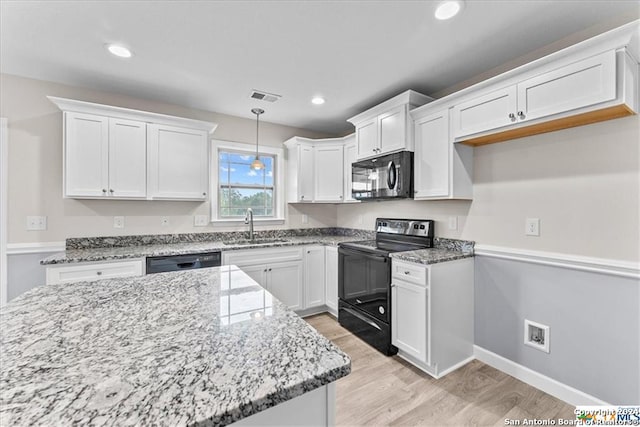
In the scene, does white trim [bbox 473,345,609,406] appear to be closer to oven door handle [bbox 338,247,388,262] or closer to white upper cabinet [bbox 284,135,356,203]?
oven door handle [bbox 338,247,388,262]

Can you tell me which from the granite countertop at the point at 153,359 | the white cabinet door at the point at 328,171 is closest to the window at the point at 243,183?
the white cabinet door at the point at 328,171

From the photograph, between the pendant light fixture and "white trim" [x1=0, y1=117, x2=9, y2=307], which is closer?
"white trim" [x1=0, y1=117, x2=9, y2=307]

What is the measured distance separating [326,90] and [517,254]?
89.0 inches

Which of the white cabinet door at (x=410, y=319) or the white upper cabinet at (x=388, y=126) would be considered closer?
the white cabinet door at (x=410, y=319)

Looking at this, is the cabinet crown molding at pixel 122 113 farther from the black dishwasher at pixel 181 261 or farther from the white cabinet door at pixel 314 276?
the white cabinet door at pixel 314 276

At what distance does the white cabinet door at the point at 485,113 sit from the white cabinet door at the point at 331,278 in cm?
181

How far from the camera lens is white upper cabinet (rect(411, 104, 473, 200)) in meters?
2.35

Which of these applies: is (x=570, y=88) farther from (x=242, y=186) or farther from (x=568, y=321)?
(x=242, y=186)

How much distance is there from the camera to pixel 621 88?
1.48 metres

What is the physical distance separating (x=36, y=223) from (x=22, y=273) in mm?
467

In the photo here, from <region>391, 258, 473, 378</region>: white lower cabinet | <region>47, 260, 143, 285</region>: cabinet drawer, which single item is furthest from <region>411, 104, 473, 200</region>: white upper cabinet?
<region>47, 260, 143, 285</region>: cabinet drawer

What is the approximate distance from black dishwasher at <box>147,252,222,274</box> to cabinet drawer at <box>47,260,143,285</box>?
108 mm

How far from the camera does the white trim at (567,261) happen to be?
1.65 m

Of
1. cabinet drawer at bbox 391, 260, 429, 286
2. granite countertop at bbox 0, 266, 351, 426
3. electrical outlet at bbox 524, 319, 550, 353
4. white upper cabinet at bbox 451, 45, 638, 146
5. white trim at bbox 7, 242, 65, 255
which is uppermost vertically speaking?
white upper cabinet at bbox 451, 45, 638, 146
